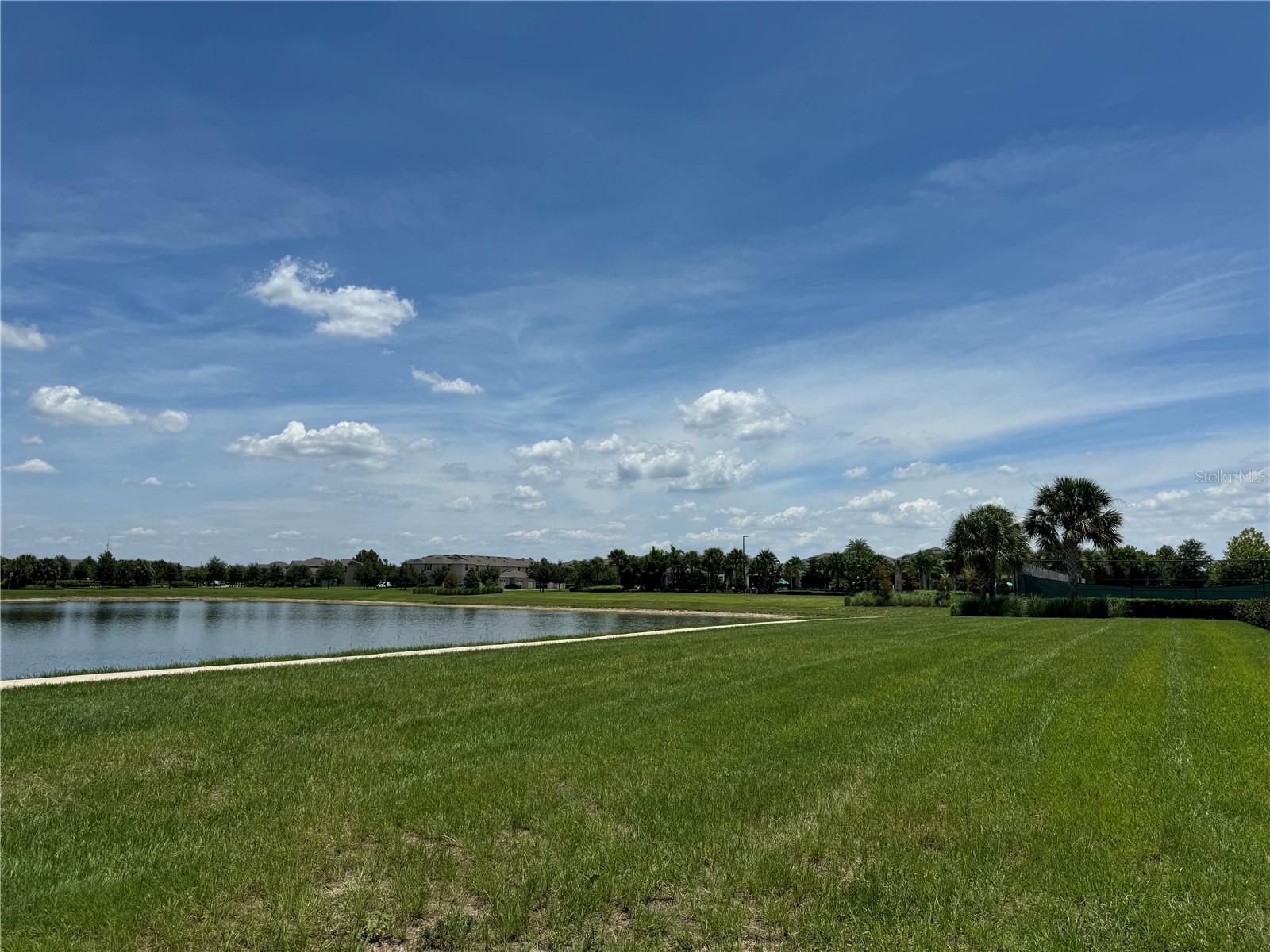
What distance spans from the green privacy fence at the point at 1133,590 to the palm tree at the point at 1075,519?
54.7 inches

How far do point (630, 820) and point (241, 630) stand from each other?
34964 millimetres

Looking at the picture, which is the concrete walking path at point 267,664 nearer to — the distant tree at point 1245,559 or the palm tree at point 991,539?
the palm tree at point 991,539

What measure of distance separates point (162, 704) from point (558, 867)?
26.4ft

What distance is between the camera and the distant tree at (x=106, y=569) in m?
Result: 116

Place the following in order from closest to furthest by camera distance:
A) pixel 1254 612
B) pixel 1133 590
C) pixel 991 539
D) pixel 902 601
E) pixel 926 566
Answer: pixel 1254 612
pixel 1133 590
pixel 991 539
pixel 902 601
pixel 926 566

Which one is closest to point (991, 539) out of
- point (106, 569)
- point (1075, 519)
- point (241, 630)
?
point (1075, 519)

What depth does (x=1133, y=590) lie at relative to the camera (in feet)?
136

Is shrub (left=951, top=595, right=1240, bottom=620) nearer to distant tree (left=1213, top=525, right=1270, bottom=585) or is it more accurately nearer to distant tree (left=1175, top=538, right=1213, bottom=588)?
distant tree (left=1213, top=525, right=1270, bottom=585)

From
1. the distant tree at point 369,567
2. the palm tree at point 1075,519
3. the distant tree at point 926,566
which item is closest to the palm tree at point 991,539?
the palm tree at point 1075,519

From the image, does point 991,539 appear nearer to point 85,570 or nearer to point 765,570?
point 765,570

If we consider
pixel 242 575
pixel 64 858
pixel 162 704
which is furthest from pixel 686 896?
pixel 242 575

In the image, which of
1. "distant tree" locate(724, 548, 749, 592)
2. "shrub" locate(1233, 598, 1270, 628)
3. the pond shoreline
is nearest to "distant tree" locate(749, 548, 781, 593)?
"distant tree" locate(724, 548, 749, 592)

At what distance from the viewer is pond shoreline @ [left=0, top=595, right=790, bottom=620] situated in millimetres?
51062

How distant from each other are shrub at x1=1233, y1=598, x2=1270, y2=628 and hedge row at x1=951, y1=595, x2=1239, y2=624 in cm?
40
